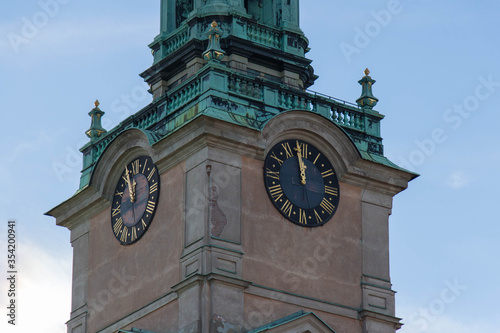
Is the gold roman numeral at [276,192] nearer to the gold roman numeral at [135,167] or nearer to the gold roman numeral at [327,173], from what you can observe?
the gold roman numeral at [327,173]

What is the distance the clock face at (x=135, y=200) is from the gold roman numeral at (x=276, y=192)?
254cm

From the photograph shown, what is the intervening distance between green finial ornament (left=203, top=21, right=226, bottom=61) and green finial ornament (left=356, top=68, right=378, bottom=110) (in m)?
3.70

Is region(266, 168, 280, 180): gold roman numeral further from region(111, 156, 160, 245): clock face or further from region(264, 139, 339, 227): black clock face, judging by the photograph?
region(111, 156, 160, 245): clock face

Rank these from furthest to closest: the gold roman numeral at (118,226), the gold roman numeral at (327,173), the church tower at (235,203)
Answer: the gold roman numeral at (118,226) → the gold roman numeral at (327,173) → the church tower at (235,203)

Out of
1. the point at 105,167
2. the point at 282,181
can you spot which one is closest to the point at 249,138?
the point at 282,181

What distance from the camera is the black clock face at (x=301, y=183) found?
3982cm

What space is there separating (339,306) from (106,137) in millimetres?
7039

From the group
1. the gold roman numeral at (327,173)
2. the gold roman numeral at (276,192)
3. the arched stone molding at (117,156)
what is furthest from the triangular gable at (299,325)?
the arched stone molding at (117,156)

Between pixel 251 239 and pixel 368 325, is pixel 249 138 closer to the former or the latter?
pixel 251 239

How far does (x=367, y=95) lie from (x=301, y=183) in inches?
141

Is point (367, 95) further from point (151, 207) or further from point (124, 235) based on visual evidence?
point (124, 235)

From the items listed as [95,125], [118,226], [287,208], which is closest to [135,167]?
[118,226]

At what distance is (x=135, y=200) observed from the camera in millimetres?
40719

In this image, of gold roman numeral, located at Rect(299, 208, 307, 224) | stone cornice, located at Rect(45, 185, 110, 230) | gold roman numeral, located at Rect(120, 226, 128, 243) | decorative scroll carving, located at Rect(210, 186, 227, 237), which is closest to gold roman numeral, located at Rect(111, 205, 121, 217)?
stone cornice, located at Rect(45, 185, 110, 230)
